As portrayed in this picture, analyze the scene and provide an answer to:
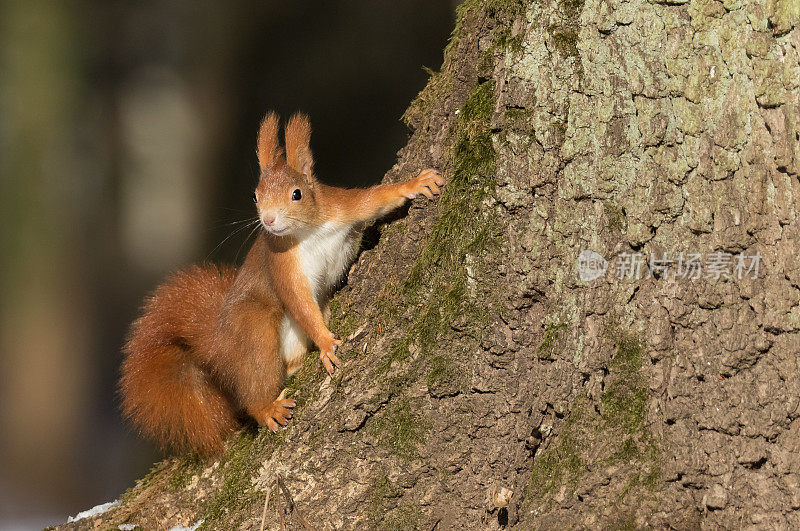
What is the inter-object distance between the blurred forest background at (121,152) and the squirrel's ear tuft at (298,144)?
278cm

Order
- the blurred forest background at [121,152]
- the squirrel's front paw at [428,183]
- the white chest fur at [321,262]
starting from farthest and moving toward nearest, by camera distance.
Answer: the blurred forest background at [121,152] → the white chest fur at [321,262] → the squirrel's front paw at [428,183]

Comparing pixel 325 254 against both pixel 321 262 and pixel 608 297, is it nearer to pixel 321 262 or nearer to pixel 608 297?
pixel 321 262

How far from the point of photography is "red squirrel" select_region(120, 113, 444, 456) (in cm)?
217

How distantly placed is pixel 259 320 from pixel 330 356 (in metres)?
0.44

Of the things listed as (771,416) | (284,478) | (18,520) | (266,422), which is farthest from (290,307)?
(18,520)

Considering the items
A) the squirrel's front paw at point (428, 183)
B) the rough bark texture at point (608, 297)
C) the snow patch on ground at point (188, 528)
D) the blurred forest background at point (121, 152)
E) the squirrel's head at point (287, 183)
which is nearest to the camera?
the rough bark texture at point (608, 297)

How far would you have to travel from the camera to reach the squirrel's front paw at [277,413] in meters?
2.03

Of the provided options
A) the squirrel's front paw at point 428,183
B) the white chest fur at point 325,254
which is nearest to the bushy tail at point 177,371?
the white chest fur at point 325,254

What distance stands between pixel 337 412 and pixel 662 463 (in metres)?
0.74

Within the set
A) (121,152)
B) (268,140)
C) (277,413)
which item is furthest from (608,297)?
(121,152)

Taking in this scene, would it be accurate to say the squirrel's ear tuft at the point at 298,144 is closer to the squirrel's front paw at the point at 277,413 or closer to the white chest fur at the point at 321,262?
the white chest fur at the point at 321,262

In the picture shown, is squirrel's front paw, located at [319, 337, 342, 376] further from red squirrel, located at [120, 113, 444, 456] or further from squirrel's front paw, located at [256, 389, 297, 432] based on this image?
squirrel's front paw, located at [256, 389, 297, 432]

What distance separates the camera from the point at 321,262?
2.28 m

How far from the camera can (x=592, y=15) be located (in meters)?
1.58
